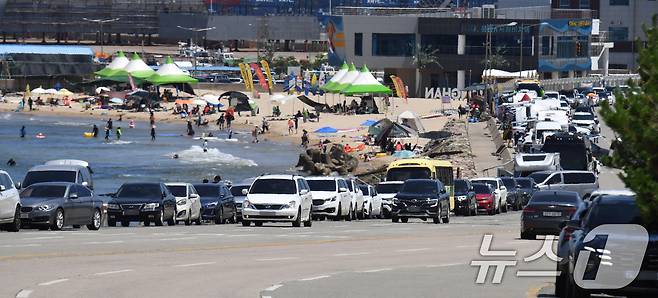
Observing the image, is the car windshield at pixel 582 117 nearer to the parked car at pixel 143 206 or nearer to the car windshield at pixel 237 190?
the car windshield at pixel 237 190

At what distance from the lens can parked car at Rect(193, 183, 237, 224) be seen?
1666 inches

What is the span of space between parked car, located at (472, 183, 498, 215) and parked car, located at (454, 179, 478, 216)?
1.35 ft

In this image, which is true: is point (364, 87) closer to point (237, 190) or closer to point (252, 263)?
point (237, 190)

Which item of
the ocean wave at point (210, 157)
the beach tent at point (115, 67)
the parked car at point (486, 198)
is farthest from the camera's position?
the beach tent at point (115, 67)

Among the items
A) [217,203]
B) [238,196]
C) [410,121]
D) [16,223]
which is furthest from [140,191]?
[410,121]

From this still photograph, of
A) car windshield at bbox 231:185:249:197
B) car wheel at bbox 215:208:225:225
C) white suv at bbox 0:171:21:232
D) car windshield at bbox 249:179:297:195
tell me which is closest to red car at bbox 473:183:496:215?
car windshield at bbox 231:185:249:197

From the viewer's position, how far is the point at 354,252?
93.4ft

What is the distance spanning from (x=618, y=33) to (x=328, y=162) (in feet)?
365

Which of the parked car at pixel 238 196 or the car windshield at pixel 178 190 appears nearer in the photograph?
the car windshield at pixel 178 190

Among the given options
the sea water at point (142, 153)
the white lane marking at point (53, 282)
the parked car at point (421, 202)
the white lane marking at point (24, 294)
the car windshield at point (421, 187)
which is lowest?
the sea water at point (142, 153)

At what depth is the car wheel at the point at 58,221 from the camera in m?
34.4

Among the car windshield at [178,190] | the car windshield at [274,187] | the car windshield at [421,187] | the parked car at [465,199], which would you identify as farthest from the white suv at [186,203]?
the parked car at [465,199]

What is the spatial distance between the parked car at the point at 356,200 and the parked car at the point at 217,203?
4115 mm

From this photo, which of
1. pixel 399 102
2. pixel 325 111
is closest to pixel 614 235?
pixel 325 111
